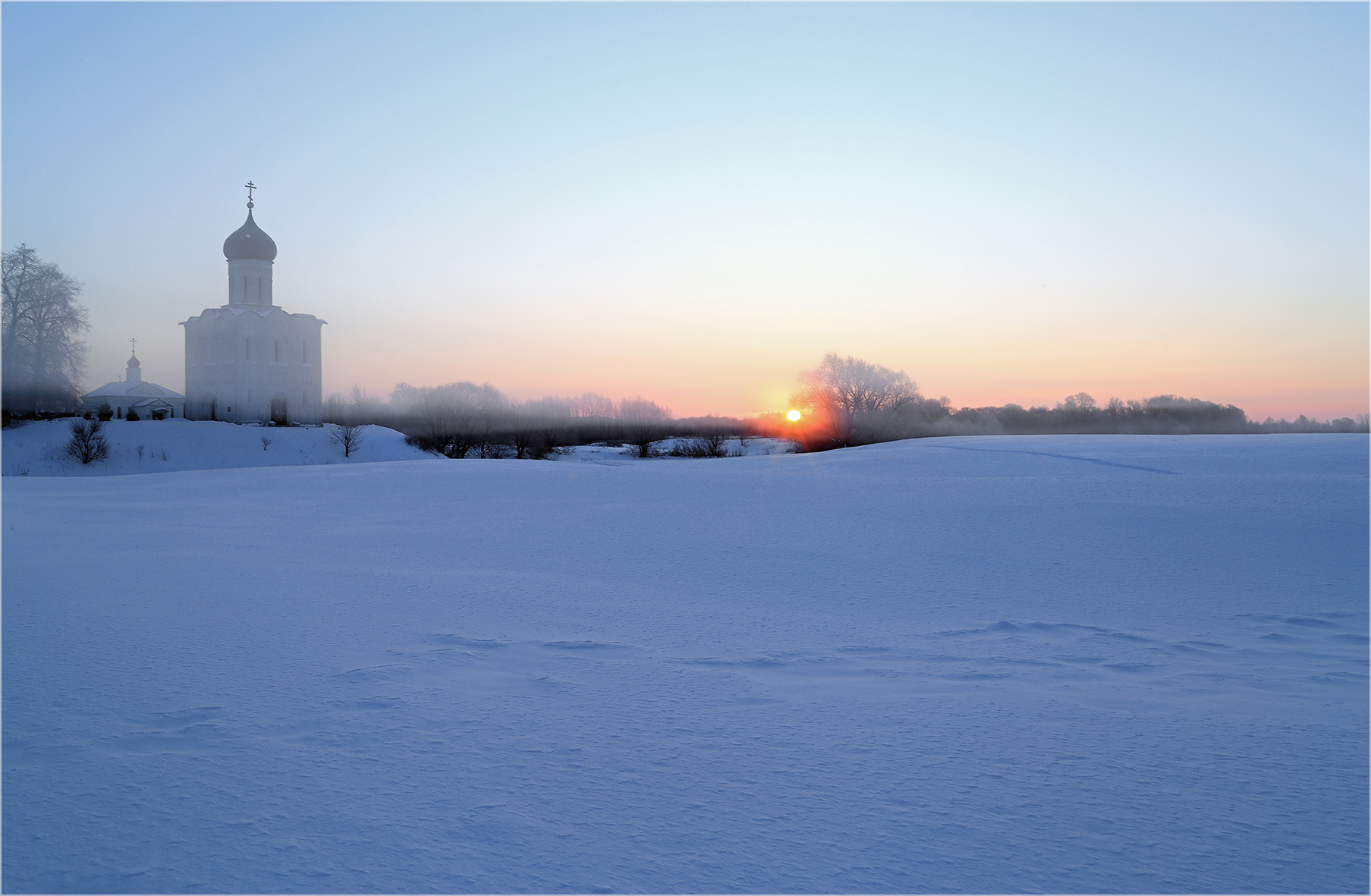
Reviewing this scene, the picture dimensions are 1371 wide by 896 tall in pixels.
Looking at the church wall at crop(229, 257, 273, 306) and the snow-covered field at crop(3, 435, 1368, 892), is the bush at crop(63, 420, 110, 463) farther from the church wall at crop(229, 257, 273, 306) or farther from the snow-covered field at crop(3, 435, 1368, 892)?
the snow-covered field at crop(3, 435, 1368, 892)

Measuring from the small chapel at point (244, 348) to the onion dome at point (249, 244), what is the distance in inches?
1.6

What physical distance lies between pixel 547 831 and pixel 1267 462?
431 inches

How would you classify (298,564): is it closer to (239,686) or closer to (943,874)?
(239,686)

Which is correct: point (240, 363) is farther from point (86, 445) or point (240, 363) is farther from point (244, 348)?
point (86, 445)

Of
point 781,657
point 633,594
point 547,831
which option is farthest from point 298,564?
point 547,831

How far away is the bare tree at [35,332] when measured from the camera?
29.6 m

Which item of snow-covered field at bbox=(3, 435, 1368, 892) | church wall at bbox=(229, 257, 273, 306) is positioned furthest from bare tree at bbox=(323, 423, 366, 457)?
snow-covered field at bbox=(3, 435, 1368, 892)

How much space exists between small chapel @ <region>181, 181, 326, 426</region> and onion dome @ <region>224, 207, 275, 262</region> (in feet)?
0.13

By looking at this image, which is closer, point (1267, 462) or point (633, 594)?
point (633, 594)

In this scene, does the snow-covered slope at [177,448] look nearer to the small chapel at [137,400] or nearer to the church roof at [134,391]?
the small chapel at [137,400]

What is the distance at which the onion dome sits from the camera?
39.2 meters

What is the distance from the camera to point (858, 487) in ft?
30.1

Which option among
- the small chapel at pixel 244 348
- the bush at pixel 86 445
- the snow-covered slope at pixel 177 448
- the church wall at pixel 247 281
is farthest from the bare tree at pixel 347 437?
the bush at pixel 86 445

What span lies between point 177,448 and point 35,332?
22.4ft
